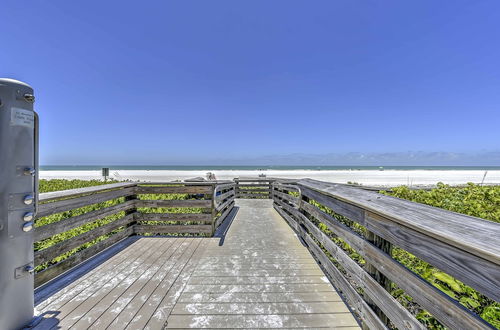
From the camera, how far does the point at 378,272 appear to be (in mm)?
1795

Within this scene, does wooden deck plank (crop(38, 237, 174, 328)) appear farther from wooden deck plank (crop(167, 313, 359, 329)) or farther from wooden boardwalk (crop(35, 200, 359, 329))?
wooden deck plank (crop(167, 313, 359, 329))

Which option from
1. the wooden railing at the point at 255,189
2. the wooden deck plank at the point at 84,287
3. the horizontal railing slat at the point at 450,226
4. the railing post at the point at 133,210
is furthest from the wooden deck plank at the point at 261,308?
the wooden railing at the point at 255,189

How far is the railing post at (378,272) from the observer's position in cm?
174

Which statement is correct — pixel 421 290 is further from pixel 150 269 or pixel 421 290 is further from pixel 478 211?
pixel 150 269

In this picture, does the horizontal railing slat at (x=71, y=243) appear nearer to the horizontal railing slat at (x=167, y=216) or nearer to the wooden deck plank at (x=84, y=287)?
the horizontal railing slat at (x=167, y=216)

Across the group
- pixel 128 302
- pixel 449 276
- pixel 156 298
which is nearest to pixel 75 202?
pixel 128 302

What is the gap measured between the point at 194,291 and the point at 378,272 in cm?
199

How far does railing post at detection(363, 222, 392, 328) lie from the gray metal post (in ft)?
10.2

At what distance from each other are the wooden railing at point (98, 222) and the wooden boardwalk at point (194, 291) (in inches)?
10.9

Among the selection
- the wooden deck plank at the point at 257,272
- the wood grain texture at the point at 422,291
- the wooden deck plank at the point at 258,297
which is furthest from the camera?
the wooden deck plank at the point at 257,272

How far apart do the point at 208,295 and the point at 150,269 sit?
3.71 feet

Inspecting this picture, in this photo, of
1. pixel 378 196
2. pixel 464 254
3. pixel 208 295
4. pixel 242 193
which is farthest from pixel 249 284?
pixel 242 193

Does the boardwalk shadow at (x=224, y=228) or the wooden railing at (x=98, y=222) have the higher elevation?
the wooden railing at (x=98, y=222)

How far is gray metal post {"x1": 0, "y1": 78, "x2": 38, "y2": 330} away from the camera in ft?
6.13
